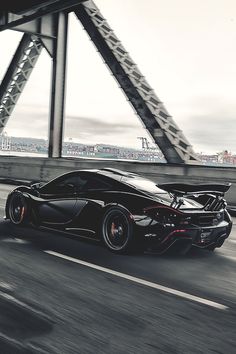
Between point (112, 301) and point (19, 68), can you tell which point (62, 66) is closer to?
point (19, 68)

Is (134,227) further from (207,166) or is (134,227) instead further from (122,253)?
(207,166)

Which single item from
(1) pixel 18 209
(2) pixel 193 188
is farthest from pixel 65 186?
(2) pixel 193 188

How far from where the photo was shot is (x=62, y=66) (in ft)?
66.8

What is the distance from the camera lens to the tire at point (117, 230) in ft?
21.5

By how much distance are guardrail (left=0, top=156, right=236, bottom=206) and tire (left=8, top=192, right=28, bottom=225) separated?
7248 millimetres

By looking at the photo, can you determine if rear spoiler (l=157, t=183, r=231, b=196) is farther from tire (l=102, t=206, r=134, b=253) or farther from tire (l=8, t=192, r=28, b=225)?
tire (l=8, t=192, r=28, b=225)

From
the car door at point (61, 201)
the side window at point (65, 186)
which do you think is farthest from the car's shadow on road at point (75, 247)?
the side window at point (65, 186)

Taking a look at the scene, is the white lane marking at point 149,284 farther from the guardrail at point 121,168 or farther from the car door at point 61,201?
the guardrail at point 121,168

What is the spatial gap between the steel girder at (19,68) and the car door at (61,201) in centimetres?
1434

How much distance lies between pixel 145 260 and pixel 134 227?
21.4 inches

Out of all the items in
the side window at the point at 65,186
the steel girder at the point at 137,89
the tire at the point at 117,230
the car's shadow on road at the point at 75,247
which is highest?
the steel girder at the point at 137,89

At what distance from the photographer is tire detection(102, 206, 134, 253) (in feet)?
21.5

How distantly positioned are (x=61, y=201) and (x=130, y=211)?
4.86 ft

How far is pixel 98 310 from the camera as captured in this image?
434 cm
